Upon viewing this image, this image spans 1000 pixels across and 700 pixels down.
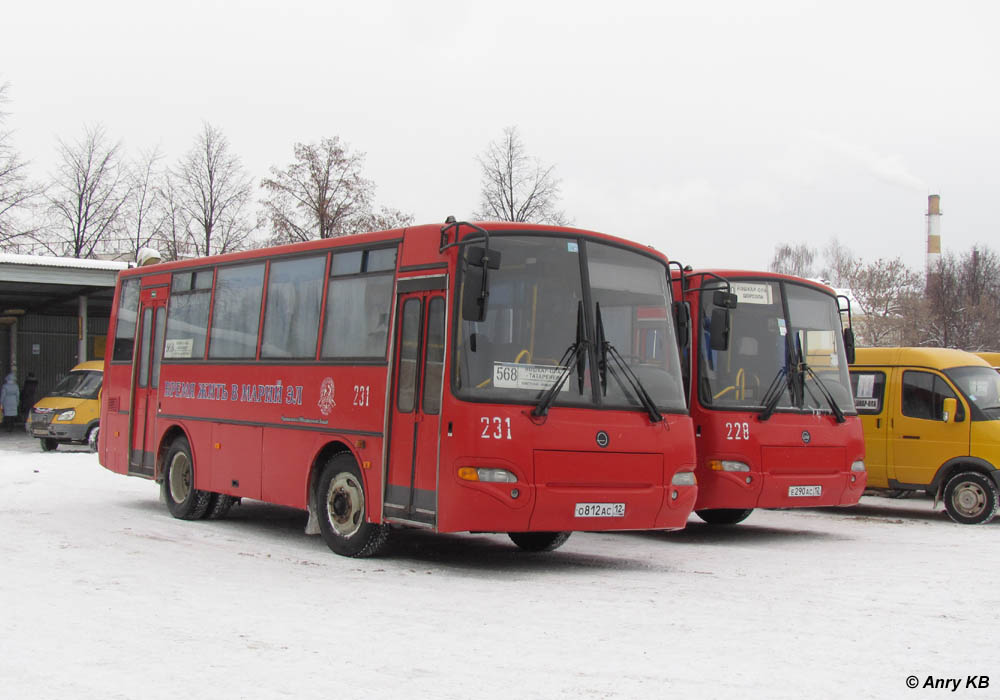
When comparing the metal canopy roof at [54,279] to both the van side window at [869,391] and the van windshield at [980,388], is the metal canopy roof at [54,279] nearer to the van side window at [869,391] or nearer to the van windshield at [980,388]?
the van side window at [869,391]

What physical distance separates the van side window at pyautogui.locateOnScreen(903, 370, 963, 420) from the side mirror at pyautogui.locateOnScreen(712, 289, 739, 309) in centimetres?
469

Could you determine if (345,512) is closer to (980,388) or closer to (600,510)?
(600,510)

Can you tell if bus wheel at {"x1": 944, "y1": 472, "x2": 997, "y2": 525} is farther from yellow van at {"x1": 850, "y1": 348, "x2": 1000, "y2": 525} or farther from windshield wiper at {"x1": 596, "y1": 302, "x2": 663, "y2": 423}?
windshield wiper at {"x1": 596, "y1": 302, "x2": 663, "y2": 423}

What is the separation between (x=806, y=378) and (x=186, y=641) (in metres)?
8.53

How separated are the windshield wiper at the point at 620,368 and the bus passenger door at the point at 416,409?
4.41 ft

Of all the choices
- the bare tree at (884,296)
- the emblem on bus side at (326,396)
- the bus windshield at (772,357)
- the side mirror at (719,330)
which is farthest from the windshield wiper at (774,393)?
the bare tree at (884,296)

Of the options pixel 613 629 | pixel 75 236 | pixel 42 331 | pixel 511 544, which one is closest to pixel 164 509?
pixel 511 544

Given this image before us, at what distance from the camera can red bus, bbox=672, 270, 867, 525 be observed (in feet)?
41.0

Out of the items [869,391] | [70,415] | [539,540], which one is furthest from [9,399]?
[539,540]

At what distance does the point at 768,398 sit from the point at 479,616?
6.28m

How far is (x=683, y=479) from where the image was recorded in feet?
33.2

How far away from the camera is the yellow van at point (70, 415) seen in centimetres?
2655

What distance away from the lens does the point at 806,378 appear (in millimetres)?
13086

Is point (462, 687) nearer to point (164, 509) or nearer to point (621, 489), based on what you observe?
point (621, 489)
